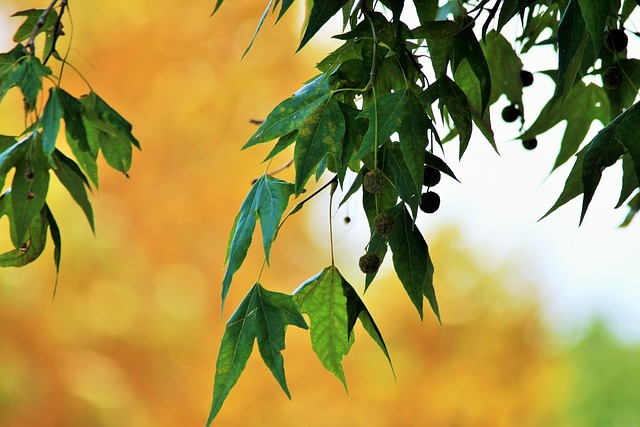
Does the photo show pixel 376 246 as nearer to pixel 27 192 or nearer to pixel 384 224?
pixel 384 224

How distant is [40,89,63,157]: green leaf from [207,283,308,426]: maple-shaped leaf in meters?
0.18

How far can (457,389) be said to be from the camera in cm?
306

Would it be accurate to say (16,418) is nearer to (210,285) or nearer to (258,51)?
(210,285)

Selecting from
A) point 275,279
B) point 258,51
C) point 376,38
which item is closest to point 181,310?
point 275,279

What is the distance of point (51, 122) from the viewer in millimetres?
563

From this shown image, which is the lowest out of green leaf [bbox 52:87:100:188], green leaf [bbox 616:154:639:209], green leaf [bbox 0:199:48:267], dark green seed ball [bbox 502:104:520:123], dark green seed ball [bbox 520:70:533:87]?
green leaf [bbox 616:154:639:209]

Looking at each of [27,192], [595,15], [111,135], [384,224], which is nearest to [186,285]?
[111,135]

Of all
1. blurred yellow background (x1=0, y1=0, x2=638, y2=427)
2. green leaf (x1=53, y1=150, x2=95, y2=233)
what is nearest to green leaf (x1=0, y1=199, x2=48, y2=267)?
green leaf (x1=53, y1=150, x2=95, y2=233)

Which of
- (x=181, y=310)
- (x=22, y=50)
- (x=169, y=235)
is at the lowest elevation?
(x=22, y=50)

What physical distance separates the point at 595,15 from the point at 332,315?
28 centimetres

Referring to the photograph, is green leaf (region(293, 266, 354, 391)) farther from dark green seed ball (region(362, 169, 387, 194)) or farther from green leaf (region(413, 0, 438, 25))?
green leaf (region(413, 0, 438, 25))

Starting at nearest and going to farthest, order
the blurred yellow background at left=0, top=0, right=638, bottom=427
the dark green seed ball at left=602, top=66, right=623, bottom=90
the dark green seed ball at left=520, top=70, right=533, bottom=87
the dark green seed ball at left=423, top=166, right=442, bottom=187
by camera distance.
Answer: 1. the dark green seed ball at left=423, top=166, right=442, bottom=187
2. the dark green seed ball at left=602, top=66, right=623, bottom=90
3. the dark green seed ball at left=520, top=70, right=533, bottom=87
4. the blurred yellow background at left=0, top=0, right=638, bottom=427

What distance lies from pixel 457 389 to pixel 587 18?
109 inches

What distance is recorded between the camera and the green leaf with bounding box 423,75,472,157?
0.49 metres
